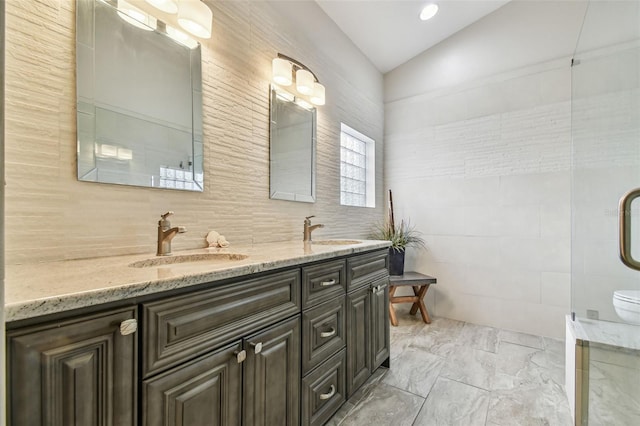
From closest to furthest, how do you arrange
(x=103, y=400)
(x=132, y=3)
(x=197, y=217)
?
(x=103, y=400) → (x=132, y=3) → (x=197, y=217)

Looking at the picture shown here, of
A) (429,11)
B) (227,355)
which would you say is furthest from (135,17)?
(429,11)

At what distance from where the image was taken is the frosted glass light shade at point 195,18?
128cm

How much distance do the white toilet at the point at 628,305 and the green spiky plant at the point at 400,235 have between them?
159 centimetres

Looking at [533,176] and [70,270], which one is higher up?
[533,176]

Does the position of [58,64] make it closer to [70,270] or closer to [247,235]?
[70,270]

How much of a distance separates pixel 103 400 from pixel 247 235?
1.12 meters

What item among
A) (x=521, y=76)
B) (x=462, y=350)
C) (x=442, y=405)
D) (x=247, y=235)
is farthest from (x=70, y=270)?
(x=521, y=76)

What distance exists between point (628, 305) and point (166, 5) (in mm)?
2947

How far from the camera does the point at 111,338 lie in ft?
2.09

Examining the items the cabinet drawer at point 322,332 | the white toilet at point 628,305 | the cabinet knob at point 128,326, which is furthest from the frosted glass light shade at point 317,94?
the white toilet at point 628,305

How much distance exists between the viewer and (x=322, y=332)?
132 cm

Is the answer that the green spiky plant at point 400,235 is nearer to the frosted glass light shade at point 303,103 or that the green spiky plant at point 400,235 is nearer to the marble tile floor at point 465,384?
the marble tile floor at point 465,384

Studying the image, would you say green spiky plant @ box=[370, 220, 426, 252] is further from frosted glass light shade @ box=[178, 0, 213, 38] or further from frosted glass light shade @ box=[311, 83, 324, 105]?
frosted glass light shade @ box=[178, 0, 213, 38]

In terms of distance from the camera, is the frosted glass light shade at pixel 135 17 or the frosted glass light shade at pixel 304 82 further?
the frosted glass light shade at pixel 304 82
